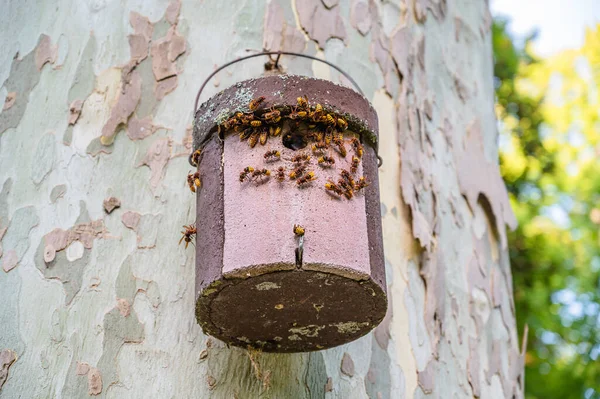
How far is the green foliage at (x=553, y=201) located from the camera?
6059 mm

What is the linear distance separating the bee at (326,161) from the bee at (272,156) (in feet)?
0.36

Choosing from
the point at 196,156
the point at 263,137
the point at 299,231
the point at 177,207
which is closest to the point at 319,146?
the point at 263,137

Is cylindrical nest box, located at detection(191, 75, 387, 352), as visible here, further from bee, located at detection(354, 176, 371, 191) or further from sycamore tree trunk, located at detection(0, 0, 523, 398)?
sycamore tree trunk, located at detection(0, 0, 523, 398)

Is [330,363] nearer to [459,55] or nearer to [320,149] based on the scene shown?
[320,149]

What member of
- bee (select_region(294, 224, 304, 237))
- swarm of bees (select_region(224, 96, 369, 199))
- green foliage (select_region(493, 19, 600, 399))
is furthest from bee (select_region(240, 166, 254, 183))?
green foliage (select_region(493, 19, 600, 399))

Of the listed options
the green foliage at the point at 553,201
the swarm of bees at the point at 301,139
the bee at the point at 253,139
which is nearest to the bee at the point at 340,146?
the swarm of bees at the point at 301,139

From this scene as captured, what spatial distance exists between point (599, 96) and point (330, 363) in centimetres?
646

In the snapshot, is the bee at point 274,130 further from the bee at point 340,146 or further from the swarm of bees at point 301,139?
the bee at point 340,146

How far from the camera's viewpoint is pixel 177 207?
2748 mm

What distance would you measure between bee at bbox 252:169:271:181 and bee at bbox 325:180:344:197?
16 cm

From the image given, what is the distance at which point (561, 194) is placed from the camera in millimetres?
7141

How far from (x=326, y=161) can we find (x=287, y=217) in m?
0.20

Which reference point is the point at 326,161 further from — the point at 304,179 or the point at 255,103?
the point at 255,103

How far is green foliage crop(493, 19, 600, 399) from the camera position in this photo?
19.9 ft
